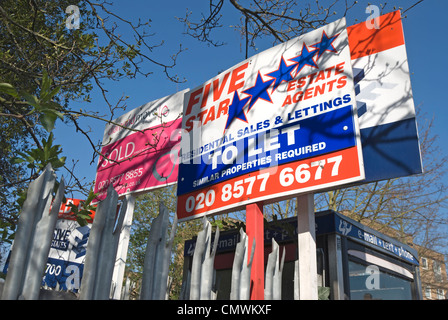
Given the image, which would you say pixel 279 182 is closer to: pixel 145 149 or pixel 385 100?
pixel 385 100

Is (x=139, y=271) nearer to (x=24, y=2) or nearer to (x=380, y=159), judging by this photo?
(x=24, y=2)

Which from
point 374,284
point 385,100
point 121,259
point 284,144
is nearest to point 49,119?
point 284,144

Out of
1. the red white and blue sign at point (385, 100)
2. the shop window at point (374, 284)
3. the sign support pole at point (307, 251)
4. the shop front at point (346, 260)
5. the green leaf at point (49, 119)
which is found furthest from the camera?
the shop window at point (374, 284)

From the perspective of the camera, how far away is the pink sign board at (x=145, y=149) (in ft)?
24.8

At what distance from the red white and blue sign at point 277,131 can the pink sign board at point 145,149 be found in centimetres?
93

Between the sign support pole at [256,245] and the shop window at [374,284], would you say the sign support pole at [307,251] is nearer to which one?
the sign support pole at [256,245]

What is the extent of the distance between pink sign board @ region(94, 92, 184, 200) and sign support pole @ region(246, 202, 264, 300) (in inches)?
98.6

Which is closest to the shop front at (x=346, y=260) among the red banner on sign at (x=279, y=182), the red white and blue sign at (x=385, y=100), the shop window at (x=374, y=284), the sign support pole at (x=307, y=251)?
the shop window at (x=374, y=284)

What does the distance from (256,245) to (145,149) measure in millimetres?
3428

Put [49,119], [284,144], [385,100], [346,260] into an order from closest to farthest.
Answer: [49,119]
[284,144]
[385,100]
[346,260]

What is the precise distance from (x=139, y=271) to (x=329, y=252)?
13431 mm

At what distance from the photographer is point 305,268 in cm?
470

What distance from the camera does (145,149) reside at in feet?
24.3
